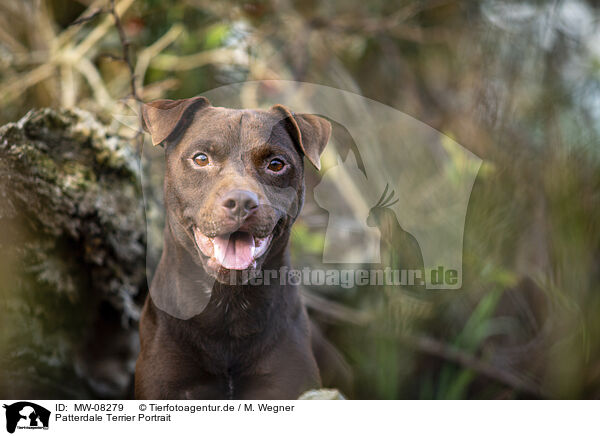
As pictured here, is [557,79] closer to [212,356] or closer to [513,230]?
[513,230]

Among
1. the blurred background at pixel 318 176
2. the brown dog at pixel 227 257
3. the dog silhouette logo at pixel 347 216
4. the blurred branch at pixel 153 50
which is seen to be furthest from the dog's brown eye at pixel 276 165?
the blurred branch at pixel 153 50

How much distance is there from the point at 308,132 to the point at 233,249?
0.38 meters

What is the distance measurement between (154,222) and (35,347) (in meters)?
0.56

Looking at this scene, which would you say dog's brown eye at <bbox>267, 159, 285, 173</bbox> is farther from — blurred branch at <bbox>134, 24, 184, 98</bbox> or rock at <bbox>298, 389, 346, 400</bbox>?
blurred branch at <bbox>134, 24, 184, 98</bbox>

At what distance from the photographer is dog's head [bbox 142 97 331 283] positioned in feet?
3.98

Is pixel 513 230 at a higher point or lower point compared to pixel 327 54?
lower

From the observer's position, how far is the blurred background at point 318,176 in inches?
65.7

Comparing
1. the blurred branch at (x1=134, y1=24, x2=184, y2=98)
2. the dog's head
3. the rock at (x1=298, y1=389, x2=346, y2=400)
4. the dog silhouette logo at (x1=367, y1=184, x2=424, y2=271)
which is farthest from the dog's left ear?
the blurred branch at (x1=134, y1=24, x2=184, y2=98)

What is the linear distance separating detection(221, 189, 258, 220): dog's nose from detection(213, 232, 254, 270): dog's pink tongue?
0.24 ft

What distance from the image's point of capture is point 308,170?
4.98 ft

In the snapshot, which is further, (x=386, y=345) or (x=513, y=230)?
(x=513, y=230)

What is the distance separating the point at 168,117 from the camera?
4.27ft
